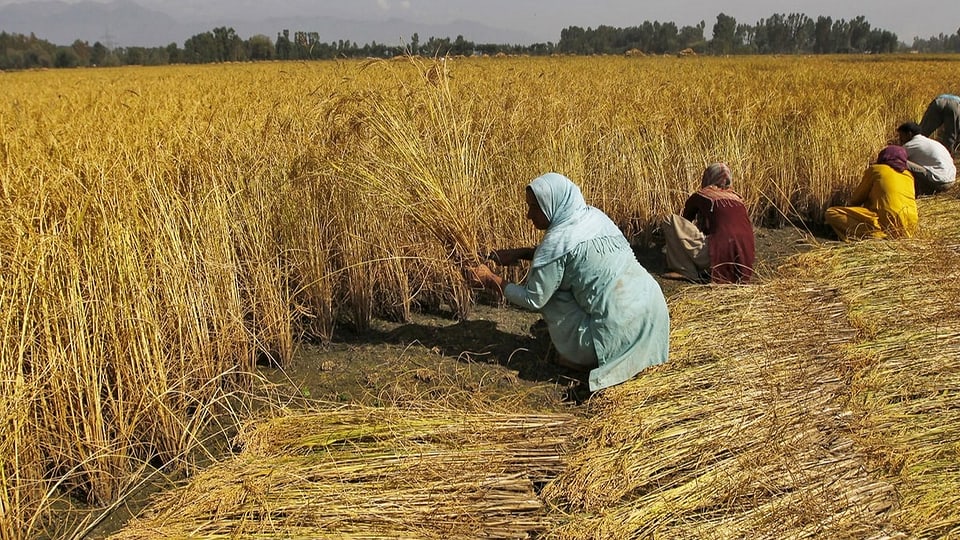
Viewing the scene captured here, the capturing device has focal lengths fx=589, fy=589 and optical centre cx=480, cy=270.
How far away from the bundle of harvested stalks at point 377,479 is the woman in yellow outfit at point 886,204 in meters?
3.63

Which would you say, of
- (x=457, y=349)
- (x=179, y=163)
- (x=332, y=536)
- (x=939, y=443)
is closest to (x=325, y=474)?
→ (x=332, y=536)

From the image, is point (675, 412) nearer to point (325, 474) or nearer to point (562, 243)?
point (562, 243)

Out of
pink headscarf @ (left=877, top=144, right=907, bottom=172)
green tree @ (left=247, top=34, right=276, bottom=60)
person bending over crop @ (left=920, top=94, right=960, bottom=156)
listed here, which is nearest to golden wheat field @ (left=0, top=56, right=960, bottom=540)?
pink headscarf @ (left=877, top=144, right=907, bottom=172)

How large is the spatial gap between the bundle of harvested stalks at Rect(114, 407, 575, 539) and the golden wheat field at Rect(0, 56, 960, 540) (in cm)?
1

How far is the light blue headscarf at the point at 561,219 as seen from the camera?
259cm

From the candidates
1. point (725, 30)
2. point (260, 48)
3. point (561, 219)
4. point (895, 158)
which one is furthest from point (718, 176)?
point (725, 30)

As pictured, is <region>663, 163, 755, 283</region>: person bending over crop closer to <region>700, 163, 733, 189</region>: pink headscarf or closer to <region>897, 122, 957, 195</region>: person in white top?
<region>700, 163, 733, 189</region>: pink headscarf

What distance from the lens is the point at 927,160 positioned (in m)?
5.84

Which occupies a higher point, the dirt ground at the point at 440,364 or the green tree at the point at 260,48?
the green tree at the point at 260,48

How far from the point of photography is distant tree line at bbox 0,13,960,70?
138 ft

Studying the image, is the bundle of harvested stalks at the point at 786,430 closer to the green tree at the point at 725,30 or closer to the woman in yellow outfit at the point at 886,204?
the woman in yellow outfit at the point at 886,204

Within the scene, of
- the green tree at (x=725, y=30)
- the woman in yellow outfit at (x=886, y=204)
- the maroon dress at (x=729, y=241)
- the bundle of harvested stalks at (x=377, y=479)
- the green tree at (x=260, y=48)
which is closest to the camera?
the bundle of harvested stalks at (x=377, y=479)

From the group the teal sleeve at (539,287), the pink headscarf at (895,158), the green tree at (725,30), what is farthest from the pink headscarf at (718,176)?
the green tree at (725,30)

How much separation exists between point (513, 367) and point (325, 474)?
1.21 meters
